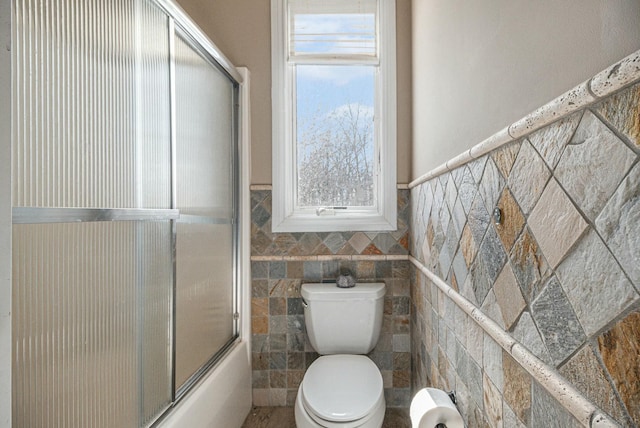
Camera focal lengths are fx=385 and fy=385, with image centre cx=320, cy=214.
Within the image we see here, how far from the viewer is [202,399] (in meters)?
1.44

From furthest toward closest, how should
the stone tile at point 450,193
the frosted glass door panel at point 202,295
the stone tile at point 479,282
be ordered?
the frosted glass door panel at point 202,295 < the stone tile at point 450,193 < the stone tile at point 479,282

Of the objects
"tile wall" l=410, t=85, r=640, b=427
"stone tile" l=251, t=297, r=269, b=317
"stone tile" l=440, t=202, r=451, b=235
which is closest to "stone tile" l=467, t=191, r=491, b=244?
"tile wall" l=410, t=85, r=640, b=427

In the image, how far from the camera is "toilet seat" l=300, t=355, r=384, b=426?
1427 millimetres

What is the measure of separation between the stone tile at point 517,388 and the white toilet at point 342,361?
73 cm

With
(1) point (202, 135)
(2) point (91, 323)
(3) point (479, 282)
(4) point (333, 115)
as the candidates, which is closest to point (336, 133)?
(4) point (333, 115)

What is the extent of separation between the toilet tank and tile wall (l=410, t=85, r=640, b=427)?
73 centimetres

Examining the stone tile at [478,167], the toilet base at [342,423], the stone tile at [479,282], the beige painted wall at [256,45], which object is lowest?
the toilet base at [342,423]

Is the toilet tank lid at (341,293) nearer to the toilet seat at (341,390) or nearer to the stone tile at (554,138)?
the toilet seat at (341,390)

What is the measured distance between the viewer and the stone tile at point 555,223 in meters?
0.61

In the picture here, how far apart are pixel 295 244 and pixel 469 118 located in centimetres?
123

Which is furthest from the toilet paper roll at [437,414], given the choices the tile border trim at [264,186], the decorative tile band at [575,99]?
the tile border trim at [264,186]

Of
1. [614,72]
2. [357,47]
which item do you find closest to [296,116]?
[357,47]

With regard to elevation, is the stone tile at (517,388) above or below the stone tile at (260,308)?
above

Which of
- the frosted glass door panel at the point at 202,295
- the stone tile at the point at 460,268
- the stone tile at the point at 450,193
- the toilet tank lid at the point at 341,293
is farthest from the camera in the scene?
the toilet tank lid at the point at 341,293
